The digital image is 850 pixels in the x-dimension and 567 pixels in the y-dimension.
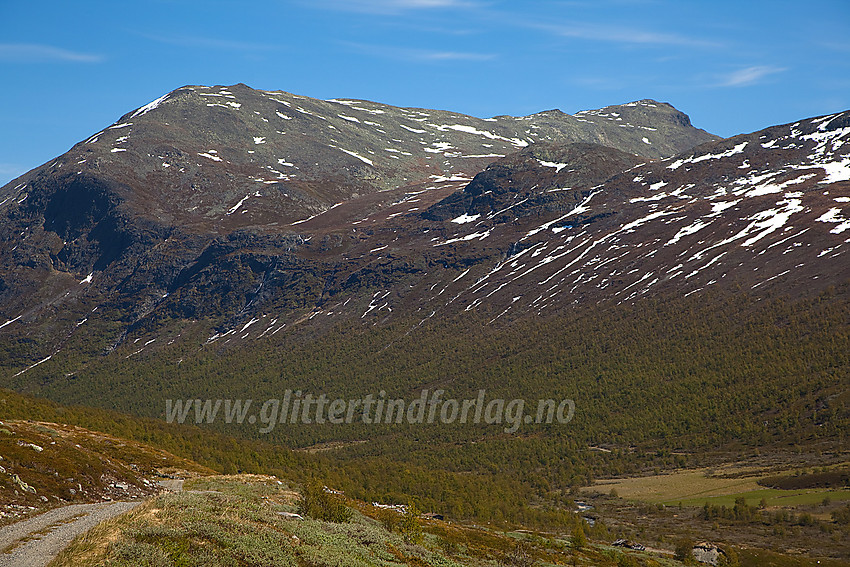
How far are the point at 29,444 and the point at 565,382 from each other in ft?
519

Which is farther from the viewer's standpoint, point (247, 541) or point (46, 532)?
point (46, 532)

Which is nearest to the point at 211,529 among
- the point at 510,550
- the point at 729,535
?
the point at 510,550

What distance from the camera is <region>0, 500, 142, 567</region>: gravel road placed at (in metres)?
27.7

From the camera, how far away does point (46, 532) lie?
32062mm

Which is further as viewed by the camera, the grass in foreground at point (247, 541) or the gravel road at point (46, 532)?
the gravel road at point (46, 532)

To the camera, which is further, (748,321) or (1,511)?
(748,321)

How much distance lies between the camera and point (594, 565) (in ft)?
215

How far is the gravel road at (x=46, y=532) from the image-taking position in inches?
1091

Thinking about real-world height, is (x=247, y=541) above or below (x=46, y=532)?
below

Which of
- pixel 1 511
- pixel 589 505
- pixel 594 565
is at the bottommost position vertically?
pixel 589 505

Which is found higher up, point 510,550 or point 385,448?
point 510,550

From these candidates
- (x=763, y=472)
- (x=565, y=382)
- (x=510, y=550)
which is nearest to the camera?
(x=510, y=550)

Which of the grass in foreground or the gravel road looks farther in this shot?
the gravel road

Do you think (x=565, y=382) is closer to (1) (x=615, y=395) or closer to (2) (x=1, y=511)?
(1) (x=615, y=395)
